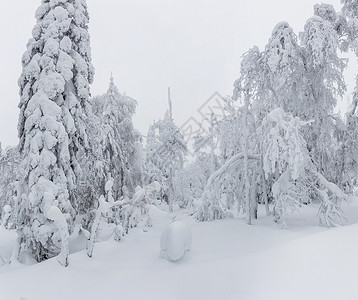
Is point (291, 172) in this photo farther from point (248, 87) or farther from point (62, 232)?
point (62, 232)

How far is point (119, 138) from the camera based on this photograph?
20984mm

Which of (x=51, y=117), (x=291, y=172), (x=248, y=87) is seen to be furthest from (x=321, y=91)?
(x=51, y=117)

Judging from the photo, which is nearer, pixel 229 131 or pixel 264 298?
pixel 264 298

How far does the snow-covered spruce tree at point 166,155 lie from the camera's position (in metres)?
31.8

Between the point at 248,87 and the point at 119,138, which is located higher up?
the point at 248,87

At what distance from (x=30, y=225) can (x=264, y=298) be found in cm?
813

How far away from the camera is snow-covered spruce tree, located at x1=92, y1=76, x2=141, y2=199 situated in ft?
64.7

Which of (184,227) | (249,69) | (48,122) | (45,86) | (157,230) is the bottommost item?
(157,230)

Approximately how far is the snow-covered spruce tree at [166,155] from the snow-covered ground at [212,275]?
68.8 feet

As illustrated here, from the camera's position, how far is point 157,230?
51.3 ft

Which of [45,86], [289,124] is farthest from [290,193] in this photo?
[45,86]

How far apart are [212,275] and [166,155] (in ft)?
81.6

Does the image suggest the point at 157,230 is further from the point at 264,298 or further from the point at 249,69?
the point at 264,298

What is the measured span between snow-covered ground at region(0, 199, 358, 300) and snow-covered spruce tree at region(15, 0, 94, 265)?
164 centimetres
